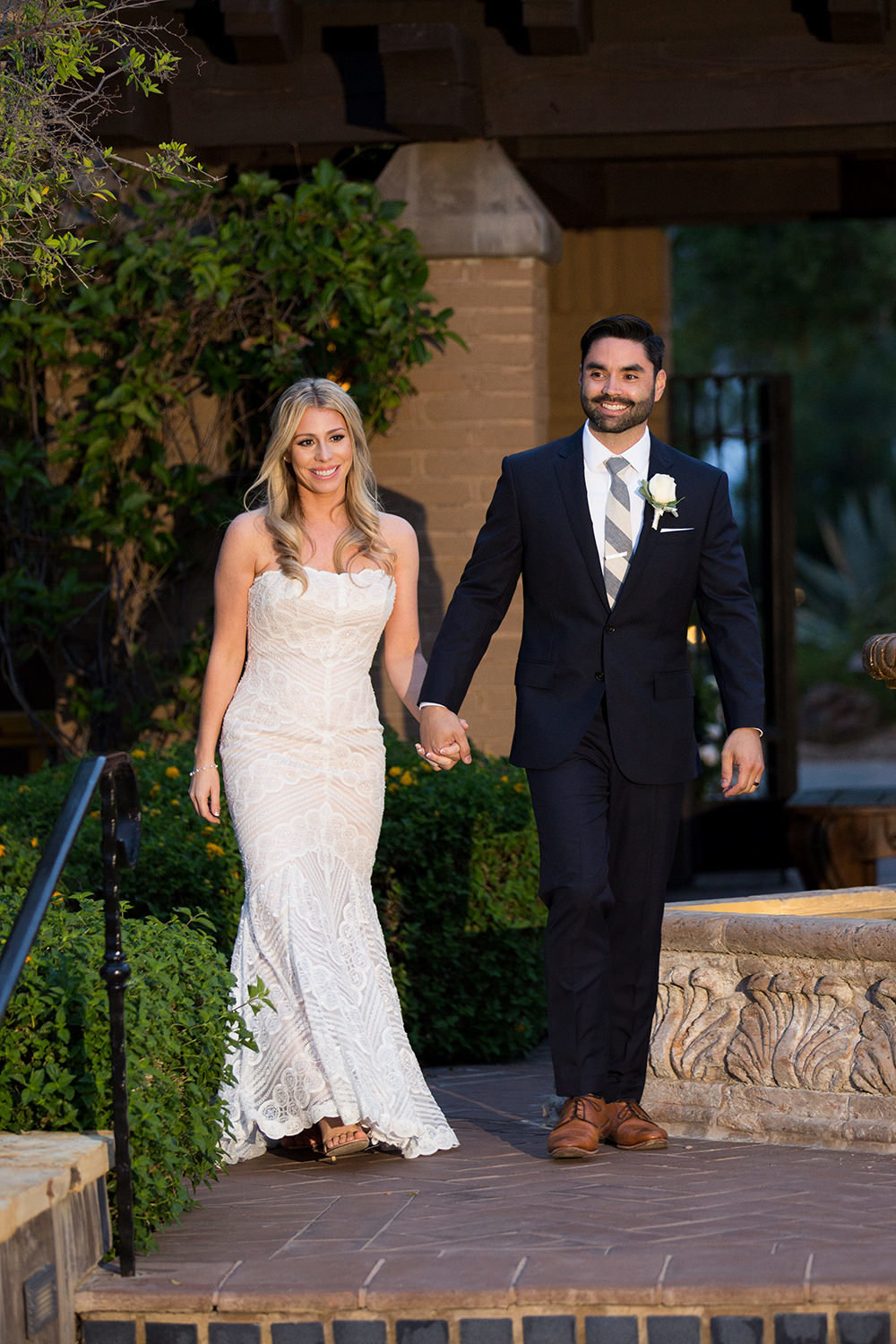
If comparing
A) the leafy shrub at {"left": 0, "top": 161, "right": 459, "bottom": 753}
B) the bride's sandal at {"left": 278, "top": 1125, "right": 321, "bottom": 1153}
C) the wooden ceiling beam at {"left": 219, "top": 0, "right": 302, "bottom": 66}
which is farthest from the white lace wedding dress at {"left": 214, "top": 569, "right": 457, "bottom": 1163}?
the wooden ceiling beam at {"left": 219, "top": 0, "right": 302, "bottom": 66}

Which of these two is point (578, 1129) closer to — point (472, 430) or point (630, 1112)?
point (630, 1112)

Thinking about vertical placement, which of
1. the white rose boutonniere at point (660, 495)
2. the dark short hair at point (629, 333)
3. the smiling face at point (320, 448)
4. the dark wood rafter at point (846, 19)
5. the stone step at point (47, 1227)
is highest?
the dark wood rafter at point (846, 19)

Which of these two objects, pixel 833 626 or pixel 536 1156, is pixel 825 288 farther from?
pixel 536 1156

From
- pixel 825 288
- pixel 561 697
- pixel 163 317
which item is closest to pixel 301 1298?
pixel 561 697

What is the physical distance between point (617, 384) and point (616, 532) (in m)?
0.38

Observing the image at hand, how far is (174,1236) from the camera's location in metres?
4.10

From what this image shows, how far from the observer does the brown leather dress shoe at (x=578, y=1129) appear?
15.3 ft

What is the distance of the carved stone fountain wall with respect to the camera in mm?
4727

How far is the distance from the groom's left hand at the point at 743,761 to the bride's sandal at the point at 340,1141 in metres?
1.28

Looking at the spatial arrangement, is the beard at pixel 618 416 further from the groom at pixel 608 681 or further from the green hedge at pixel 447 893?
the green hedge at pixel 447 893

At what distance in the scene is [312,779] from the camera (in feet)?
16.3

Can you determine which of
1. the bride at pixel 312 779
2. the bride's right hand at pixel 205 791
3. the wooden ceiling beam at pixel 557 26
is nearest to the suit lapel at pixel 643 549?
the bride at pixel 312 779

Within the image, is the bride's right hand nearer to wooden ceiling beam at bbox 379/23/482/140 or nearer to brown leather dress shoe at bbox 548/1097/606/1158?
brown leather dress shoe at bbox 548/1097/606/1158

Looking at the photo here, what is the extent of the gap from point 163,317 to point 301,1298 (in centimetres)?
530
